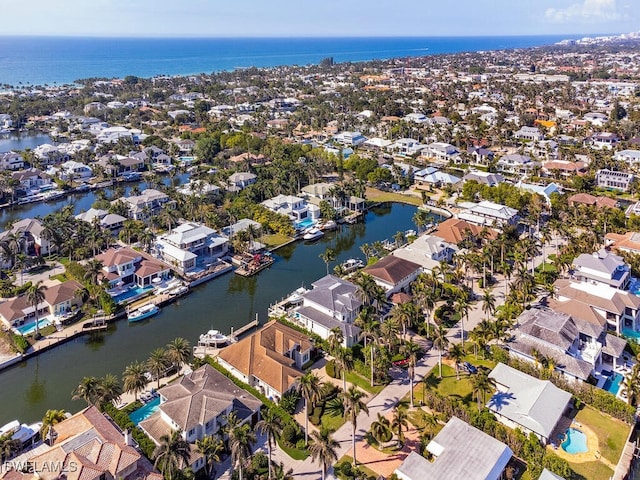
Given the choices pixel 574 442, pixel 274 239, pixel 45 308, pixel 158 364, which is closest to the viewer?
pixel 574 442

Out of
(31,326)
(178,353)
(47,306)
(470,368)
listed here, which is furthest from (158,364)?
(470,368)

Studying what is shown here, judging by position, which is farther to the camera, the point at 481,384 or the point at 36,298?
the point at 36,298

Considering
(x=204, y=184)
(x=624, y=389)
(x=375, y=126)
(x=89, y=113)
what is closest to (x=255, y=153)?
(x=204, y=184)

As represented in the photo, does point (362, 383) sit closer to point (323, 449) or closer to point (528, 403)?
point (323, 449)

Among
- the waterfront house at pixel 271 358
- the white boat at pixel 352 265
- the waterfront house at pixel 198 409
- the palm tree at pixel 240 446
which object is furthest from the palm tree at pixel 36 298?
the white boat at pixel 352 265

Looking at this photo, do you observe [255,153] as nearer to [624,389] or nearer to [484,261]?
[484,261]

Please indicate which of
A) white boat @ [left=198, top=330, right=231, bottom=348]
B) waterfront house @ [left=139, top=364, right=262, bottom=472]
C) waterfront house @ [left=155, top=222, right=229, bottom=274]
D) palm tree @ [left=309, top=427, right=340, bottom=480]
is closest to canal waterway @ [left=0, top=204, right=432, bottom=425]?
white boat @ [left=198, top=330, right=231, bottom=348]

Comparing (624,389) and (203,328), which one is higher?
(624,389)

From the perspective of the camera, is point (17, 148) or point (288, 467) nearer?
point (288, 467)
